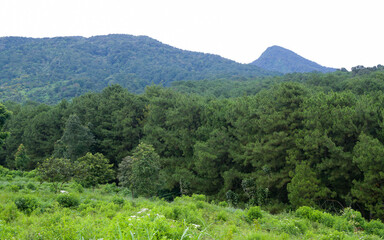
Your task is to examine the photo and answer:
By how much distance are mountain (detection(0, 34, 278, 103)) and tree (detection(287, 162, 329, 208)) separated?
88.5 meters

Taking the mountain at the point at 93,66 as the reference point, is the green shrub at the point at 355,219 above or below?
below

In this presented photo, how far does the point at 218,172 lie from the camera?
80.1 feet

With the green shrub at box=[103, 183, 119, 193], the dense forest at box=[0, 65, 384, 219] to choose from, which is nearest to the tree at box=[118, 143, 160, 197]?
the dense forest at box=[0, 65, 384, 219]

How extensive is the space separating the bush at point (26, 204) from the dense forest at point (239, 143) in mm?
5184

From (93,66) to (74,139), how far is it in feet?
431

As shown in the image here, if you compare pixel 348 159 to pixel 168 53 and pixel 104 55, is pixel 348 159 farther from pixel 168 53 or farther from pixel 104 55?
pixel 104 55

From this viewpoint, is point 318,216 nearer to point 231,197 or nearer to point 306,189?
point 306,189

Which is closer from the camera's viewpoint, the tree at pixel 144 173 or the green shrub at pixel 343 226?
the green shrub at pixel 343 226

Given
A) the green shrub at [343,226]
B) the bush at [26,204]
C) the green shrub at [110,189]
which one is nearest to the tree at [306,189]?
the green shrub at [343,226]

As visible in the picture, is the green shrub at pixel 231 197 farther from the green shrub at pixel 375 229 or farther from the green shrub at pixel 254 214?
the green shrub at pixel 375 229

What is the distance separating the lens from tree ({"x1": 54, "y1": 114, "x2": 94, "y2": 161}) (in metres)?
27.0

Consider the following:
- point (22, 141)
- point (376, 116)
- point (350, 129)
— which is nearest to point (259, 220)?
point (350, 129)

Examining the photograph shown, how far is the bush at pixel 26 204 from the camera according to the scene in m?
8.30

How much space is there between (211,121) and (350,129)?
13789mm
